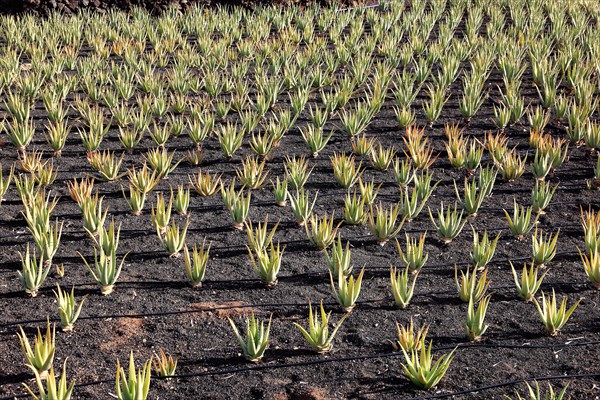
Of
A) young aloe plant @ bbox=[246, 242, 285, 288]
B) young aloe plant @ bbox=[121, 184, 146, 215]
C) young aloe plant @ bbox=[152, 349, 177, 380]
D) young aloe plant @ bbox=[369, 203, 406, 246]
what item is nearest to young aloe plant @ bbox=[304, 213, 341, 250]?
young aloe plant @ bbox=[369, 203, 406, 246]

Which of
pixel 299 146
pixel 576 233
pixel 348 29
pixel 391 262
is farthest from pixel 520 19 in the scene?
pixel 391 262

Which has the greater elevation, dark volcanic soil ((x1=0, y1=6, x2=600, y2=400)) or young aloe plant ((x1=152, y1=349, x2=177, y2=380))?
dark volcanic soil ((x1=0, y1=6, x2=600, y2=400))

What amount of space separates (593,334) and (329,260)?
1144mm

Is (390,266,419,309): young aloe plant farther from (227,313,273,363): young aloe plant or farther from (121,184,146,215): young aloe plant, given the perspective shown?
(121,184,146,215): young aloe plant

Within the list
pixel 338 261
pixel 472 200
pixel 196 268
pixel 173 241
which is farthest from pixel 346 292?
pixel 472 200

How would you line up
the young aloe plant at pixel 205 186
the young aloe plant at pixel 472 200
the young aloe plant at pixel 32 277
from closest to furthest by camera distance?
the young aloe plant at pixel 32 277 < the young aloe plant at pixel 472 200 < the young aloe plant at pixel 205 186

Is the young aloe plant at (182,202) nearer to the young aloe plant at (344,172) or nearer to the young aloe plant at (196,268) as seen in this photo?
the young aloe plant at (196,268)

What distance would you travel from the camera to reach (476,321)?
289 centimetres

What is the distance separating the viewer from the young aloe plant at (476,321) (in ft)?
9.41

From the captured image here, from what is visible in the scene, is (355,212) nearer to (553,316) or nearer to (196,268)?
(196,268)

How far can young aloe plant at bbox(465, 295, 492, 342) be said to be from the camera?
2869 mm

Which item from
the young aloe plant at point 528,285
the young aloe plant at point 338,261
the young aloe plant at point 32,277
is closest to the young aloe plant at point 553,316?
the young aloe plant at point 528,285

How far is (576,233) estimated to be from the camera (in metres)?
3.93

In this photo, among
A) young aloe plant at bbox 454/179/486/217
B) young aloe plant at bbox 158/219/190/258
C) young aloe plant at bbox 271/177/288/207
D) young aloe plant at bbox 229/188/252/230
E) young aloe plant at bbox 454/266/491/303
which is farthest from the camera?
young aloe plant at bbox 271/177/288/207
